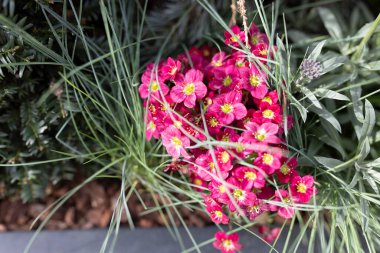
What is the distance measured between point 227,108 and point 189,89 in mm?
107

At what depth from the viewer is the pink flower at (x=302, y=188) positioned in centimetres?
106

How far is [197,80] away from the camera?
109 cm


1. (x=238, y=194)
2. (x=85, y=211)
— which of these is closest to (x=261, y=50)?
(x=238, y=194)

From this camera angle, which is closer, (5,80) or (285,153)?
(285,153)

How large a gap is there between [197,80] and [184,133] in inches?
5.8

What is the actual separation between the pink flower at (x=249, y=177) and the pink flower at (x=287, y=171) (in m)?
0.07

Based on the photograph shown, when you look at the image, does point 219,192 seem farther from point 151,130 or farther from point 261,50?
point 261,50

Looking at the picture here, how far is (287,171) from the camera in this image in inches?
42.1

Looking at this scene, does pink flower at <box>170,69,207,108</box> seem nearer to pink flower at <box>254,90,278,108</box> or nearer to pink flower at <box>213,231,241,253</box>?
pink flower at <box>254,90,278,108</box>

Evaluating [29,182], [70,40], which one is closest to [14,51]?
[70,40]

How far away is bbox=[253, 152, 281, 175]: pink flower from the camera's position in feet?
3.24

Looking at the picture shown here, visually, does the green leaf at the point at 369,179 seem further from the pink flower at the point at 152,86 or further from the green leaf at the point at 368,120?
the pink flower at the point at 152,86

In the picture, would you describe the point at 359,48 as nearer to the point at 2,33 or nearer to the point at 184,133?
the point at 184,133

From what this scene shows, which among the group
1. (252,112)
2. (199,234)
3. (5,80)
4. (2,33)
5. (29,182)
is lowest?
(199,234)
